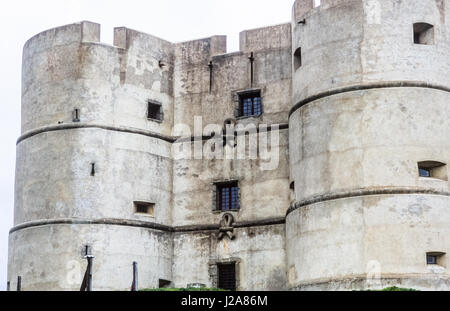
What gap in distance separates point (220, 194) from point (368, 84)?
8.11 metres

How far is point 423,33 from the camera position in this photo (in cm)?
3061

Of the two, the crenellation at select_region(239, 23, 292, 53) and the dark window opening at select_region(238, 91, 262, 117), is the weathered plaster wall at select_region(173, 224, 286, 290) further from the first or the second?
the crenellation at select_region(239, 23, 292, 53)

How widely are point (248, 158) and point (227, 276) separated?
4475 mm

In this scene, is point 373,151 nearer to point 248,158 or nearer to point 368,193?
point 368,193

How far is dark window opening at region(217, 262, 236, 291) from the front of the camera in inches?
1315

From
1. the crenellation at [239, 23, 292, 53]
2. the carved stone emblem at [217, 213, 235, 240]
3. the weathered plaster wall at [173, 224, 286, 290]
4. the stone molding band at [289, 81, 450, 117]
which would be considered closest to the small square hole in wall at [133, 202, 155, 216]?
the weathered plaster wall at [173, 224, 286, 290]

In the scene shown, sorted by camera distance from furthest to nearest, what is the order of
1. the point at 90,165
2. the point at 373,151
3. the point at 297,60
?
the point at 90,165, the point at 297,60, the point at 373,151

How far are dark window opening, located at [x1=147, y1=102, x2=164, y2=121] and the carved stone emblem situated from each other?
479cm

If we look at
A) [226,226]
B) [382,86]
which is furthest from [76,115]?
[382,86]

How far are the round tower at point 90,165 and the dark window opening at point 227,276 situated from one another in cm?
207

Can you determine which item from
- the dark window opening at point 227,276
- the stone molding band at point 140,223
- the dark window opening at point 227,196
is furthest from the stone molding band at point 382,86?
the dark window opening at point 227,276

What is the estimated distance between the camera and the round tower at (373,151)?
28.1m

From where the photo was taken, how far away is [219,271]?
1331 inches

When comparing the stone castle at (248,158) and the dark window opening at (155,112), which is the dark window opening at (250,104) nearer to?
the stone castle at (248,158)
